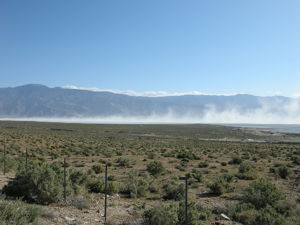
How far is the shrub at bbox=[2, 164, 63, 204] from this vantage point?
955 cm

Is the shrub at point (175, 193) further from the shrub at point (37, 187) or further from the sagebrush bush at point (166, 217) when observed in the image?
the shrub at point (37, 187)

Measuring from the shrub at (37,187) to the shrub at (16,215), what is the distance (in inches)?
95.1

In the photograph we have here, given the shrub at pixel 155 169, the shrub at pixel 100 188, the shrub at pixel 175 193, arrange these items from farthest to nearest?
the shrub at pixel 155 169 → the shrub at pixel 100 188 → the shrub at pixel 175 193

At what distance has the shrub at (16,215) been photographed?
629 cm

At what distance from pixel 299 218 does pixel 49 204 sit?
26.5ft

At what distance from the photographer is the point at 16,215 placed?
6473mm

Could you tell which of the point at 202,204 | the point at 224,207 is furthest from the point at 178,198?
the point at 224,207

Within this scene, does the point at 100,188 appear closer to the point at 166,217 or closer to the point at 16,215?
the point at 166,217

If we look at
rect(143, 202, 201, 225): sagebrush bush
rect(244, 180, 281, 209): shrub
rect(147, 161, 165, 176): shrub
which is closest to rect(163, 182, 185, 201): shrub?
rect(244, 180, 281, 209): shrub

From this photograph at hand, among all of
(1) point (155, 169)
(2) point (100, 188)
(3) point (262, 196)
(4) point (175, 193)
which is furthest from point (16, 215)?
(1) point (155, 169)

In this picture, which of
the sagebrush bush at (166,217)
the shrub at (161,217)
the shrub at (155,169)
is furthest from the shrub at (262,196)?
the shrub at (155,169)

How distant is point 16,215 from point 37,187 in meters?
3.27

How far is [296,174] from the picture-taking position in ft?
62.3

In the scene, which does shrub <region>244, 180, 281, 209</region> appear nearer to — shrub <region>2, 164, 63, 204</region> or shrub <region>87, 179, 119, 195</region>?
shrub <region>87, 179, 119, 195</region>
